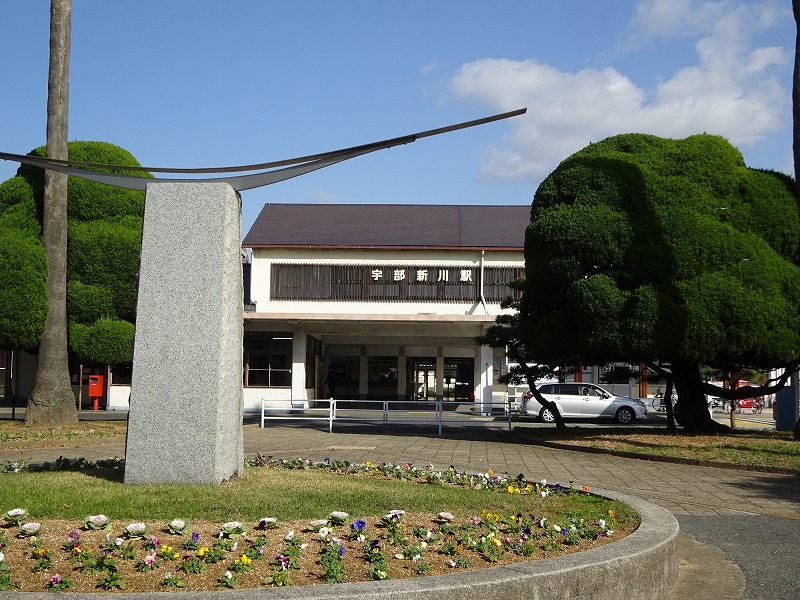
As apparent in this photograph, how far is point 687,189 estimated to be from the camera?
719 inches

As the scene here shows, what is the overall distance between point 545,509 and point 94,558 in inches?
147

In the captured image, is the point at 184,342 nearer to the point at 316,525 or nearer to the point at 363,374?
the point at 316,525

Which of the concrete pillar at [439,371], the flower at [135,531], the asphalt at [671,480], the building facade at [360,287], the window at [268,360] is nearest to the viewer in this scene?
the flower at [135,531]

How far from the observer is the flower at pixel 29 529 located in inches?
214

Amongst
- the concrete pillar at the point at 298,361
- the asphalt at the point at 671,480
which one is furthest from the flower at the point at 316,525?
the concrete pillar at the point at 298,361

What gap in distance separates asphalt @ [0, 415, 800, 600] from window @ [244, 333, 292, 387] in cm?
1228

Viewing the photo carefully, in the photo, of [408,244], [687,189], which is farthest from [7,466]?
[408,244]

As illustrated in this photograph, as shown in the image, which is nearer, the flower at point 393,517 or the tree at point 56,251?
the flower at point 393,517

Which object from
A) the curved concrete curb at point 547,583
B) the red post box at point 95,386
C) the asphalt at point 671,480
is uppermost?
the red post box at point 95,386

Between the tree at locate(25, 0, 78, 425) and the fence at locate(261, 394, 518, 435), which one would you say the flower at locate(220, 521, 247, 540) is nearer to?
the fence at locate(261, 394, 518, 435)

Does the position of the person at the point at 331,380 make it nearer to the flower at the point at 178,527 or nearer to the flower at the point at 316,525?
the flower at the point at 316,525

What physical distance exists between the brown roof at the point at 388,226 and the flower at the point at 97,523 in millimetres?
30093

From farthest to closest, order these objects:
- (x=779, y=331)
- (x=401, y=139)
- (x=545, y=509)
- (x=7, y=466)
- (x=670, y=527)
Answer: (x=779, y=331), (x=7, y=466), (x=401, y=139), (x=545, y=509), (x=670, y=527)

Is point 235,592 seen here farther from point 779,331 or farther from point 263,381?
point 263,381
